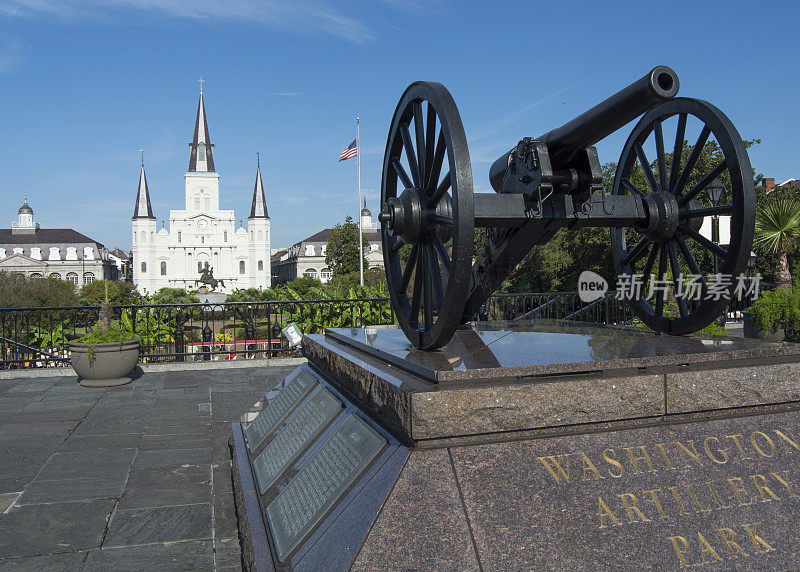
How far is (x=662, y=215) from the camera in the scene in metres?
3.92

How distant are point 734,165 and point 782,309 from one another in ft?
27.7

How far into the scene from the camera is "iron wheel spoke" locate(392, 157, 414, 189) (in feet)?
12.9

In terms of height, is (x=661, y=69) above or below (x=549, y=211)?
above

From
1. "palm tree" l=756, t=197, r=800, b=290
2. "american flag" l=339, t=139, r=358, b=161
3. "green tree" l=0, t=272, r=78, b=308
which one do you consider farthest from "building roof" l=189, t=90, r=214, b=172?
"palm tree" l=756, t=197, r=800, b=290

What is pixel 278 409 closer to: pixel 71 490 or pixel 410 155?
pixel 71 490

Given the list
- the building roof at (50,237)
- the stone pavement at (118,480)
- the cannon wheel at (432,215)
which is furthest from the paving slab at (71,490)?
the building roof at (50,237)

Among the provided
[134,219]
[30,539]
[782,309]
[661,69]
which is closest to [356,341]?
[30,539]

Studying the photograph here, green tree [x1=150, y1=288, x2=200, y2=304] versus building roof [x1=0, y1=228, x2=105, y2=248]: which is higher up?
building roof [x1=0, y1=228, x2=105, y2=248]

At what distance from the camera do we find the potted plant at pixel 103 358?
7434 mm

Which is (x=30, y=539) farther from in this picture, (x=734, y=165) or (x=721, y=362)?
(x=734, y=165)

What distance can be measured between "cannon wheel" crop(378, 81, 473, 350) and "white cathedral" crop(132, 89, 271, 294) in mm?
88540

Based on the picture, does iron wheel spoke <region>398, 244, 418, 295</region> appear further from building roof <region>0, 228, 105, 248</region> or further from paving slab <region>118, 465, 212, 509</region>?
building roof <region>0, 228, 105, 248</region>

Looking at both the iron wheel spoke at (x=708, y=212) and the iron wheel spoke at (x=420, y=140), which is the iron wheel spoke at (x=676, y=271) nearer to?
the iron wheel spoke at (x=708, y=212)

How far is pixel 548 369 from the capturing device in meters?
2.73
